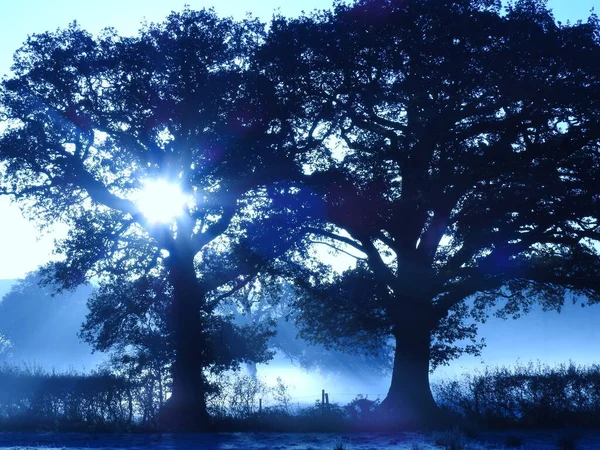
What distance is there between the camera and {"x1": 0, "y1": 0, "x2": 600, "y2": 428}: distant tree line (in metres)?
21.8

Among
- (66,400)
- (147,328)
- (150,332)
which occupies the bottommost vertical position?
(66,400)

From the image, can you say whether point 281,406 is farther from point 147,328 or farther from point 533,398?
point 533,398

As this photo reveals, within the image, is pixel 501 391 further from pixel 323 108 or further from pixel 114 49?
pixel 114 49

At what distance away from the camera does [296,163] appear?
2384cm

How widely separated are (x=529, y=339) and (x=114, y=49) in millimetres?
138192

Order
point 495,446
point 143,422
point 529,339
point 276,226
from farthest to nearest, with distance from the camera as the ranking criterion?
point 529,339, point 276,226, point 143,422, point 495,446

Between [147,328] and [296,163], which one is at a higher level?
[296,163]

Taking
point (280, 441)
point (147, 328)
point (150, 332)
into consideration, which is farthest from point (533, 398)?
point (147, 328)

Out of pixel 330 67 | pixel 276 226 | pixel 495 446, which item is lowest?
pixel 495 446

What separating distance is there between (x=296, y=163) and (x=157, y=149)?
16.3ft

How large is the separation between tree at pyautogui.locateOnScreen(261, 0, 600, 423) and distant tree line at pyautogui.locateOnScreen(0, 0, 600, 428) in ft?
0.24

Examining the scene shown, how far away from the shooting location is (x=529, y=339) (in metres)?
145

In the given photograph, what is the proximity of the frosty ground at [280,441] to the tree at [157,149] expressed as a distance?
4310 millimetres

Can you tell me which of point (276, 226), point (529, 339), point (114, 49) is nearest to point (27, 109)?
point (114, 49)
